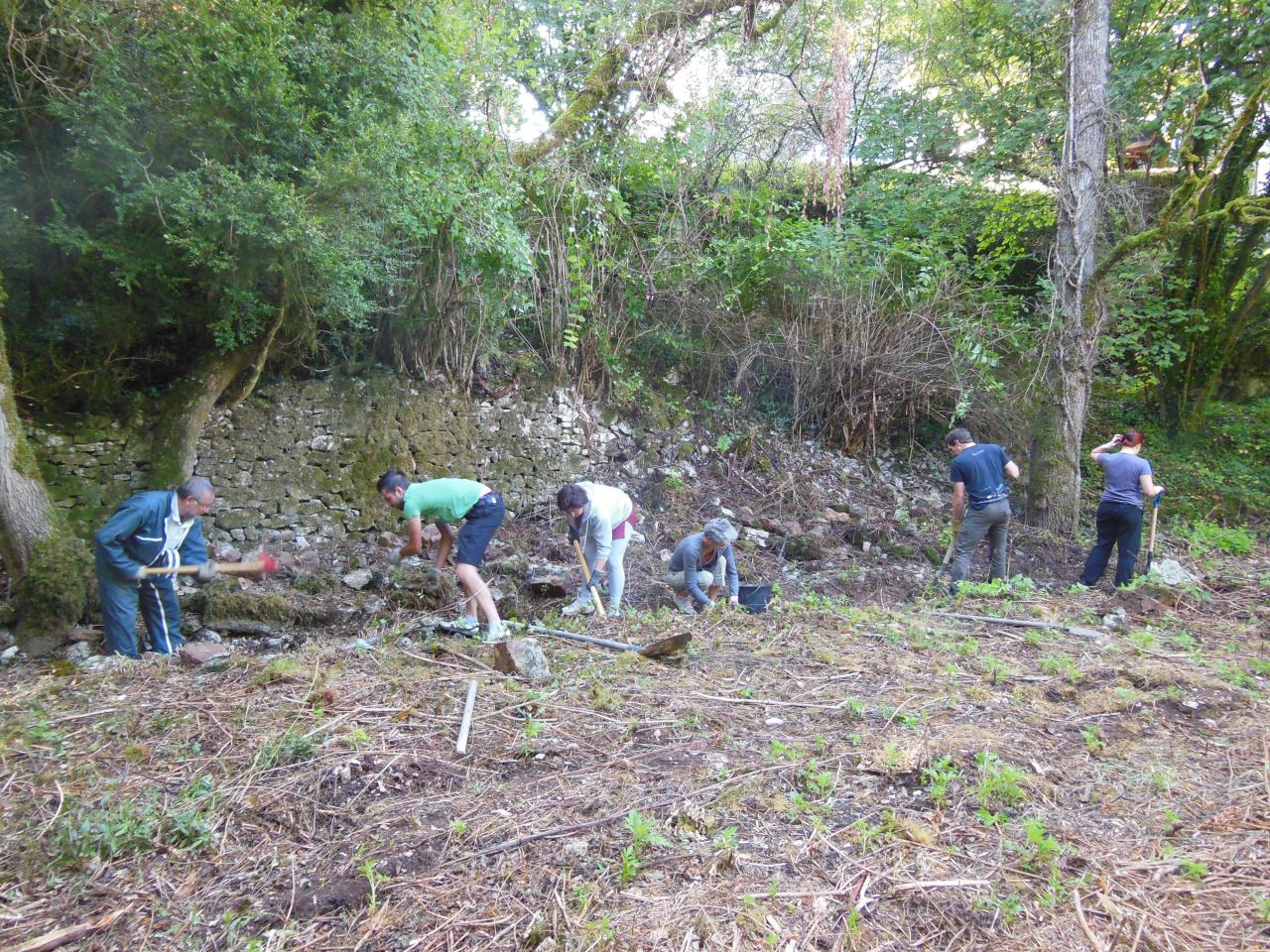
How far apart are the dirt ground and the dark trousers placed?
221 cm

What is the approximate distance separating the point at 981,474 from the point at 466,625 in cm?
459

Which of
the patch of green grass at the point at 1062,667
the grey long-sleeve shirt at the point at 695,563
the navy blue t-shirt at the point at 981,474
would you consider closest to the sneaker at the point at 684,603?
the grey long-sleeve shirt at the point at 695,563

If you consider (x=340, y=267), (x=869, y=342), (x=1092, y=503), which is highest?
(x=340, y=267)

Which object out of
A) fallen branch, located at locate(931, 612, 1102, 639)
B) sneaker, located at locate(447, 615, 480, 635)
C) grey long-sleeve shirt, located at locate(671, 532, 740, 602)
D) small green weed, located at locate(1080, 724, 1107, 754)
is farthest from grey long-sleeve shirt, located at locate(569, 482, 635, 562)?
small green weed, located at locate(1080, 724, 1107, 754)

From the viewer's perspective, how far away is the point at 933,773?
271 centimetres

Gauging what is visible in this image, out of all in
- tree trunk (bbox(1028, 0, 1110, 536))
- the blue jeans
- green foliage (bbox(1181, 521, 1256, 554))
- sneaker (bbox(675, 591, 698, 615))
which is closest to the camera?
the blue jeans

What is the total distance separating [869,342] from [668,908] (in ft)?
30.2

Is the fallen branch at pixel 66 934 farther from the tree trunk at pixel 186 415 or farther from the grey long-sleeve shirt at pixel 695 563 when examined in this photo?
the tree trunk at pixel 186 415

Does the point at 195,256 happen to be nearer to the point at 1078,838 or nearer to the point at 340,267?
the point at 340,267

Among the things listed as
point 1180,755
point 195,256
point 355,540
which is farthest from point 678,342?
point 1180,755

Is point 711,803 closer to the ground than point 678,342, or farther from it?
closer to the ground

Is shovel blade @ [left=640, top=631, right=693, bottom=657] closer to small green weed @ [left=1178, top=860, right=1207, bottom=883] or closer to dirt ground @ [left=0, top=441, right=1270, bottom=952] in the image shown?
dirt ground @ [left=0, top=441, right=1270, bottom=952]

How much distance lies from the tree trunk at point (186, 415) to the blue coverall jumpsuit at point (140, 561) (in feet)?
6.08

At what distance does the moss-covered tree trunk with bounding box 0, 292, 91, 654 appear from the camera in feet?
16.4
